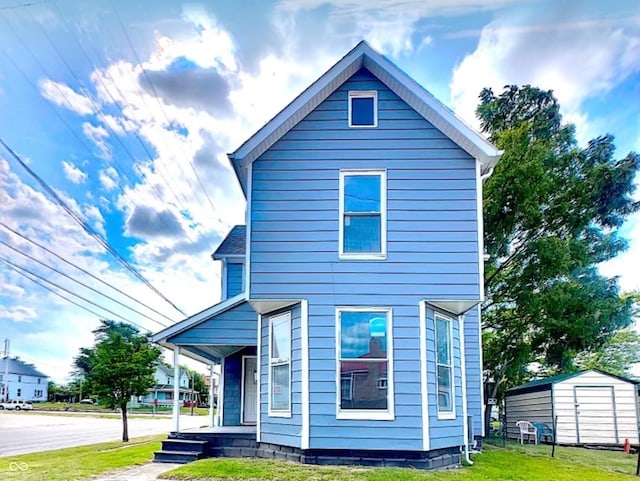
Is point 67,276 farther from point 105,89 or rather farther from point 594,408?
point 594,408

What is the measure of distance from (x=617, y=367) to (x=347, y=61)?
30083 mm

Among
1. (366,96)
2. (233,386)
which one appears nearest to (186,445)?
(233,386)

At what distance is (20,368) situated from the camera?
240ft

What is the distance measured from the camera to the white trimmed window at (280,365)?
33.5ft

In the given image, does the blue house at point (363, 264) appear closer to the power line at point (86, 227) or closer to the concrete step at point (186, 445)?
the concrete step at point (186, 445)

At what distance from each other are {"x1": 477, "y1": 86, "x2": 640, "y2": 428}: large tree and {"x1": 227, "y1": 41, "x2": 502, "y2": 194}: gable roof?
880 centimetres

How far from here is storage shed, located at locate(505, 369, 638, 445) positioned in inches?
624

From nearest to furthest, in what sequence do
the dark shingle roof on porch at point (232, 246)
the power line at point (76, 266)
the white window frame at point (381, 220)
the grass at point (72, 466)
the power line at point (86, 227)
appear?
the grass at point (72, 466) → the white window frame at point (381, 220) → the power line at point (86, 227) → the dark shingle roof on porch at point (232, 246) → the power line at point (76, 266)

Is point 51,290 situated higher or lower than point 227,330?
higher


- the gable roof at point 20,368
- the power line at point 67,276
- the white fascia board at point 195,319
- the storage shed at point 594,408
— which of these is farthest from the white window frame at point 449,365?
the gable roof at point 20,368

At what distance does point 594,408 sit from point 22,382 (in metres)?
73.7

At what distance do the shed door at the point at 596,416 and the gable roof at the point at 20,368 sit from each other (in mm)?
69748

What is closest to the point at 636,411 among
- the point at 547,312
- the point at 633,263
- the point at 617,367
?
the point at 547,312

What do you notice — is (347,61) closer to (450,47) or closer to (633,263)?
(450,47)
